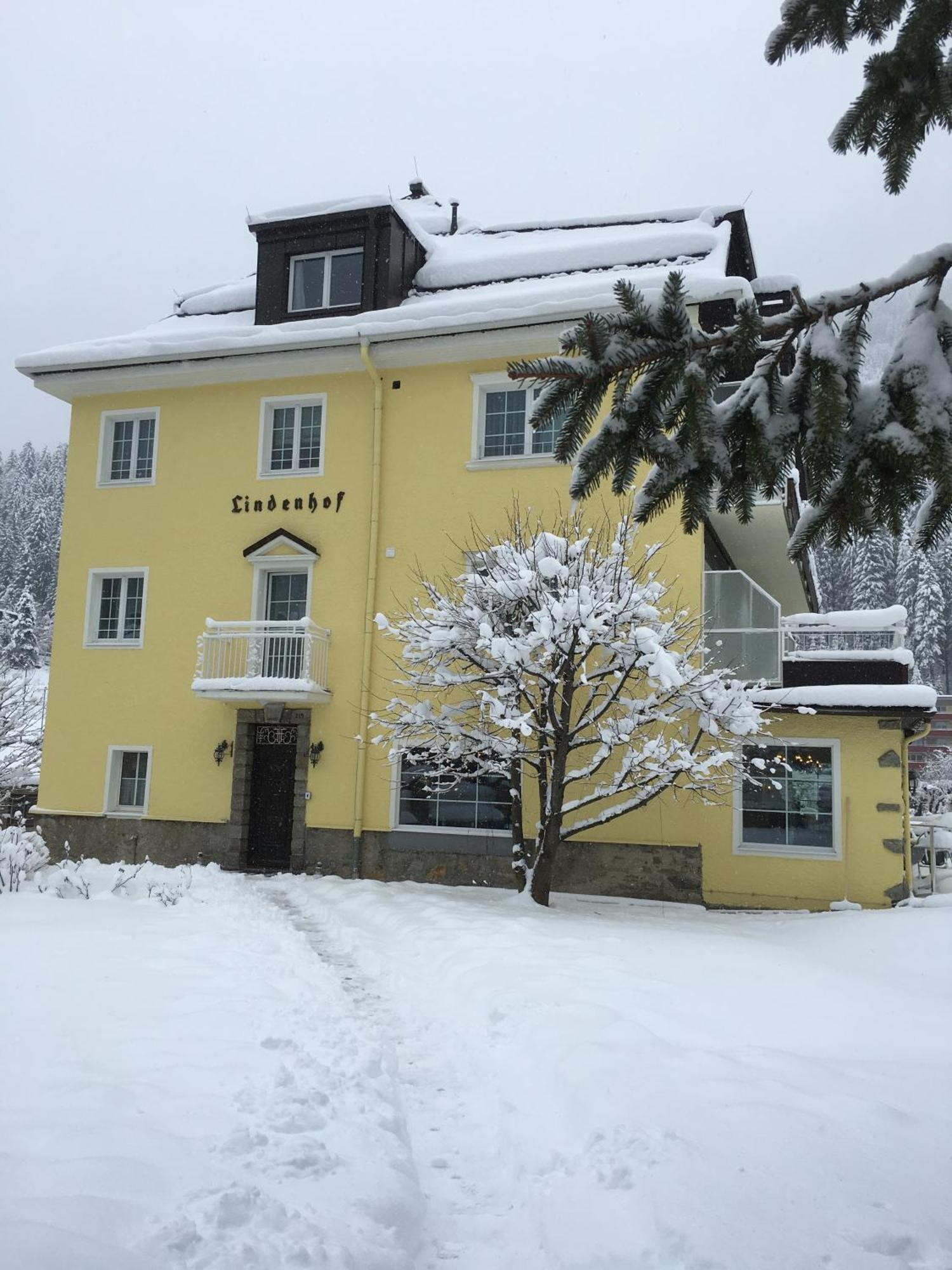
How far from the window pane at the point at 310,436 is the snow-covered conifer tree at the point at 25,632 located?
134ft

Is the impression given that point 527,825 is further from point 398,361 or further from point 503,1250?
point 503,1250

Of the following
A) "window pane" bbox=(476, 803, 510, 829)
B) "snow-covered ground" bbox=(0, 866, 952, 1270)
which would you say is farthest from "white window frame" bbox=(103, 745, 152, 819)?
"snow-covered ground" bbox=(0, 866, 952, 1270)

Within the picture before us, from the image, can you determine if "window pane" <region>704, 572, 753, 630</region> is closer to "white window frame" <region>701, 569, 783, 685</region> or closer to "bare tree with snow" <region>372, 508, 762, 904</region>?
"white window frame" <region>701, 569, 783, 685</region>

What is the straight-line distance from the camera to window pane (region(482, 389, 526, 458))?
15.6m

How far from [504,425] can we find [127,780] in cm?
873

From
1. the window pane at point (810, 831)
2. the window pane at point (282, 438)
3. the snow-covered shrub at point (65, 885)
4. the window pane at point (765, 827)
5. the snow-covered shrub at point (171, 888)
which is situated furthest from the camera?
the window pane at point (282, 438)

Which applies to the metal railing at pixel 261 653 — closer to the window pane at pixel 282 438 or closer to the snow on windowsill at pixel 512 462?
the window pane at pixel 282 438

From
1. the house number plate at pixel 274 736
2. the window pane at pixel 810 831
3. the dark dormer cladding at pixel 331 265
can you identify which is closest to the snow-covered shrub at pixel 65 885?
the house number plate at pixel 274 736

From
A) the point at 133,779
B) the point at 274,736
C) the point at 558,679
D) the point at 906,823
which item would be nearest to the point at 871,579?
the point at 906,823

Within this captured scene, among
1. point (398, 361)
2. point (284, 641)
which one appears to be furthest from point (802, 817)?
point (398, 361)

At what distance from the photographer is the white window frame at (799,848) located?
14.1m

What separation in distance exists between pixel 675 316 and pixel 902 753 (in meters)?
12.5

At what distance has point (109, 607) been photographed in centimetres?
1755

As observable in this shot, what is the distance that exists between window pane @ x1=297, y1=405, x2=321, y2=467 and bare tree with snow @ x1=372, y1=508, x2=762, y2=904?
14.6 feet
